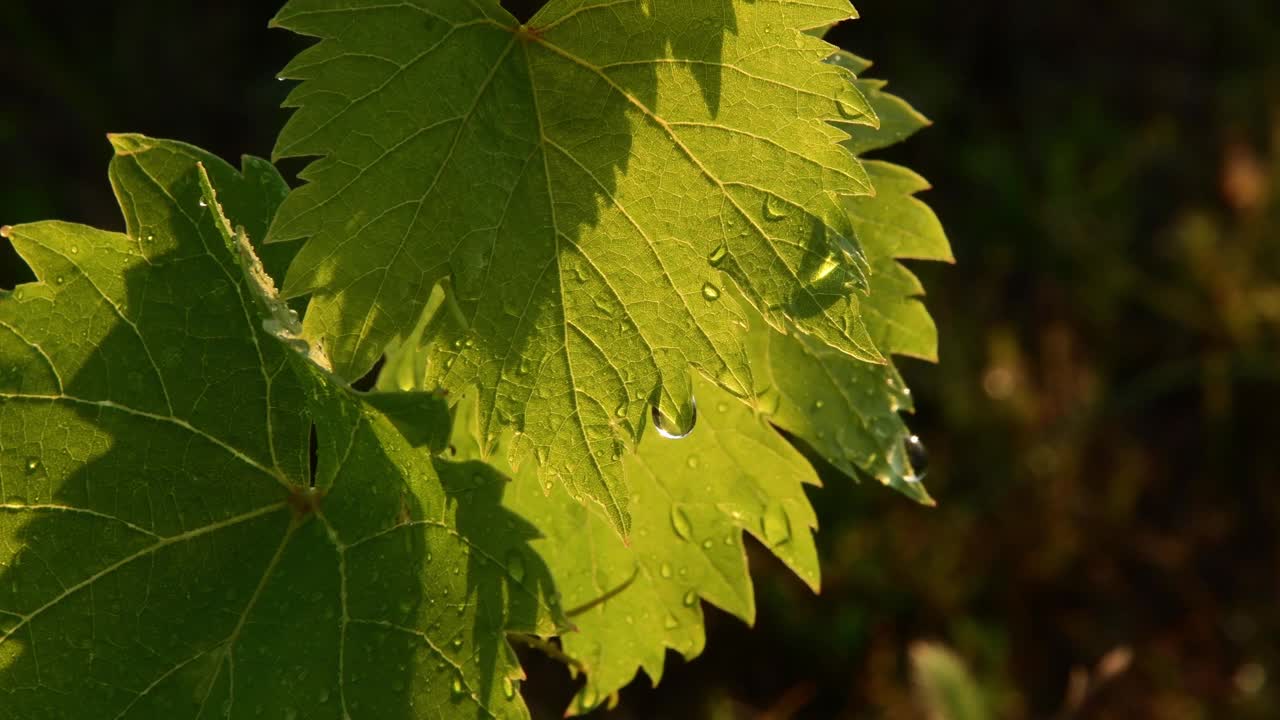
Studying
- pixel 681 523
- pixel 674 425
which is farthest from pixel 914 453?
pixel 674 425

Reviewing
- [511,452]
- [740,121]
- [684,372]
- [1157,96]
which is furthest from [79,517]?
[1157,96]

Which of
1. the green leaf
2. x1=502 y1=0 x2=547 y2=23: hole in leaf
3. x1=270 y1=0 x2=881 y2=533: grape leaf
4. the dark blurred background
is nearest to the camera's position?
x1=270 y1=0 x2=881 y2=533: grape leaf

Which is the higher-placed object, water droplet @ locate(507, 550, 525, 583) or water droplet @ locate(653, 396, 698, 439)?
water droplet @ locate(653, 396, 698, 439)

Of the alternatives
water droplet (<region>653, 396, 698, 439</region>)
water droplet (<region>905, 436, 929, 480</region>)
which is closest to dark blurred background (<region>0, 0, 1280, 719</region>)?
water droplet (<region>905, 436, 929, 480</region>)

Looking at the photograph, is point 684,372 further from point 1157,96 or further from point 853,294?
point 1157,96

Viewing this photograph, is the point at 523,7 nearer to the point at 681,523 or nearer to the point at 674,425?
the point at 681,523

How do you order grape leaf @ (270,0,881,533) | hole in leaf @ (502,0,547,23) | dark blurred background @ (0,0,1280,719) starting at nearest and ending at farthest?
1. grape leaf @ (270,0,881,533)
2. hole in leaf @ (502,0,547,23)
3. dark blurred background @ (0,0,1280,719)

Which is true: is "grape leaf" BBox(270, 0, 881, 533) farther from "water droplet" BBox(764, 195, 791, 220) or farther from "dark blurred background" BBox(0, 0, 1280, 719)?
"dark blurred background" BBox(0, 0, 1280, 719)
